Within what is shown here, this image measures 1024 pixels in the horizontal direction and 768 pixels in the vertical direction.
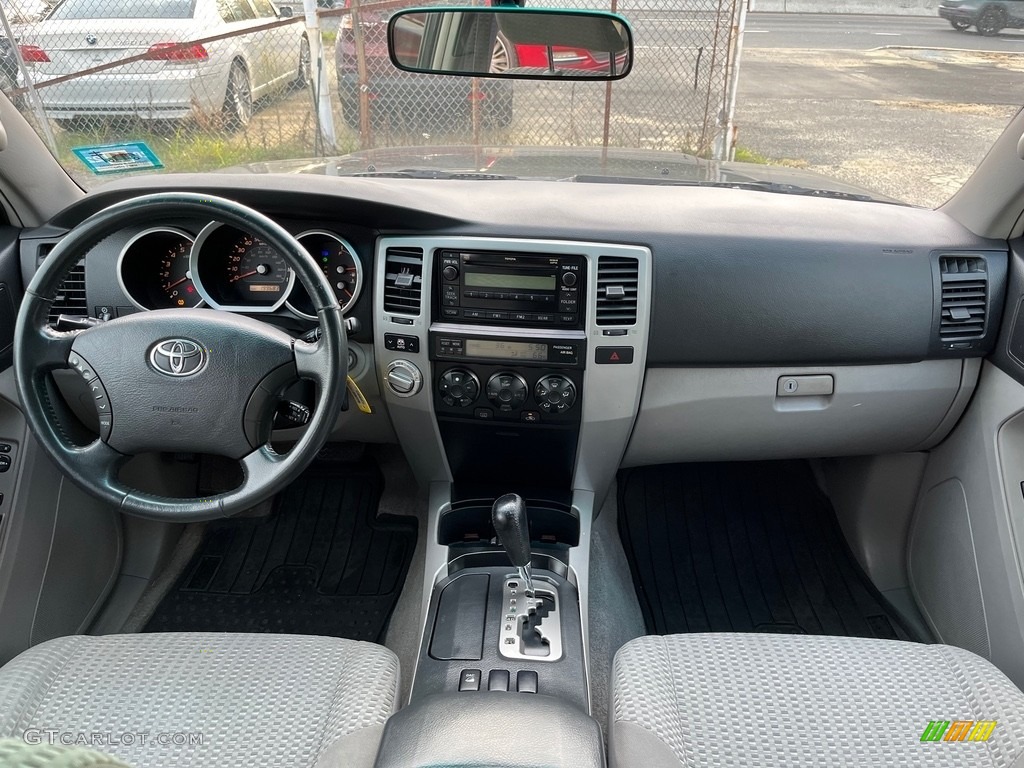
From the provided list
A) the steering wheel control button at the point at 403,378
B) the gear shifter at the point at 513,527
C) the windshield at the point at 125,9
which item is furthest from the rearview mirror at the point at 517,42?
the windshield at the point at 125,9

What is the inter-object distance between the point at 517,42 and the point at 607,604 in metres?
1.62

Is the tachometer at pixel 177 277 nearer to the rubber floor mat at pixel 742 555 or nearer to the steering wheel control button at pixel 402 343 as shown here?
the steering wheel control button at pixel 402 343

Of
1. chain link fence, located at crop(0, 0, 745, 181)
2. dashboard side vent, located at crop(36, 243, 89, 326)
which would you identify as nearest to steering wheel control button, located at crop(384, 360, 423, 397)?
dashboard side vent, located at crop(36, 243, 89, 326)

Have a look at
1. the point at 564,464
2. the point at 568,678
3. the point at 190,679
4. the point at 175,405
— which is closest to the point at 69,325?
the point at 175,405

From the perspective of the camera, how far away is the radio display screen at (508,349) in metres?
1.92

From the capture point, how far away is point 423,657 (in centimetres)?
177

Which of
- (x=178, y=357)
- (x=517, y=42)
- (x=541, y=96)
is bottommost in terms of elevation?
(x=178, y=357)

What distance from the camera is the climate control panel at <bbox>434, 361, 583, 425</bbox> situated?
1964mm

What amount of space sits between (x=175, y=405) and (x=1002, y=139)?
6.48 ft

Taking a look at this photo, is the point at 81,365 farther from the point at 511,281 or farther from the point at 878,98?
the point at 878,98

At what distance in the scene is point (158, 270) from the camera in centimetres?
199

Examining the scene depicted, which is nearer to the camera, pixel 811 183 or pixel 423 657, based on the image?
pixel 423 657

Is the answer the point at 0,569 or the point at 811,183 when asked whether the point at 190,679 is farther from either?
the point at 811,183

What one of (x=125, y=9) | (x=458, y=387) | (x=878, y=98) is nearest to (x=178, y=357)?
(x=458, y=387)
